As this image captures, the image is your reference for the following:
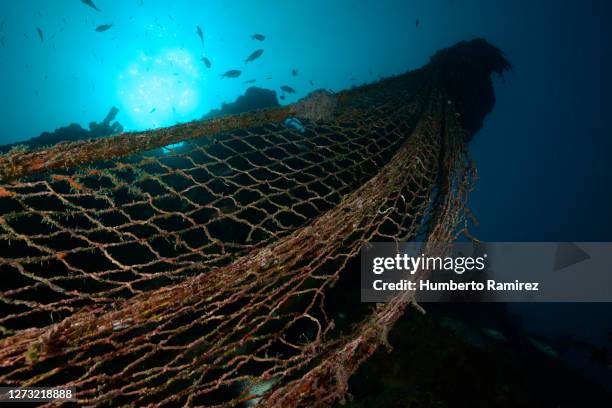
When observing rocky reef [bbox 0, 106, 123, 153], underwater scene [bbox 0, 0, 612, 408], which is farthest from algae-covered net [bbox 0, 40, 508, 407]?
rocky reef [bbox 0, 106, 123, 153]

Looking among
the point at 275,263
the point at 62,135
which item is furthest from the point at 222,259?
the point at 62,135

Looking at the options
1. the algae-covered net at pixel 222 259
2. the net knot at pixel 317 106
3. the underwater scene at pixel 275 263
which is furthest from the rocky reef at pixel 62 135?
the net knot at pixel 317 106

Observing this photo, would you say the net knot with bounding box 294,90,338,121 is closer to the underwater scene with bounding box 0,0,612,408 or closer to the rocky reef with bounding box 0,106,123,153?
the underwater scene with bounding box 0,0,612,408

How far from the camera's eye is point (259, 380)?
1.56m

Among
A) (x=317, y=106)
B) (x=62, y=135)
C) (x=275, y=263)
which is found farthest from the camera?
(x=62, y=135)

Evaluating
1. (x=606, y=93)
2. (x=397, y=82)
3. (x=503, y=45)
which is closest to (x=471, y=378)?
(x=397, y=82)

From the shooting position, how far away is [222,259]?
2.83 meters

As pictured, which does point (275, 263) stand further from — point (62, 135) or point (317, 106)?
point (62, 135)

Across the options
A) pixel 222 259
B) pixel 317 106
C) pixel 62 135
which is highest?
pixel 62 135

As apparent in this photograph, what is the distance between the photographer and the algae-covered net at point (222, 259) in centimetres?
141

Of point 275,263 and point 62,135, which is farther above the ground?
point 62,135

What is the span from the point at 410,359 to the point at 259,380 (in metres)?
4.01

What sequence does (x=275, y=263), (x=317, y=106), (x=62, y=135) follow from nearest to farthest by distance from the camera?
(x=275, y=263)
(x=317, y=106)
(x=62, y=135)

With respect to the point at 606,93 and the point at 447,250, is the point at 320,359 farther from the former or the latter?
the point at 606,93
